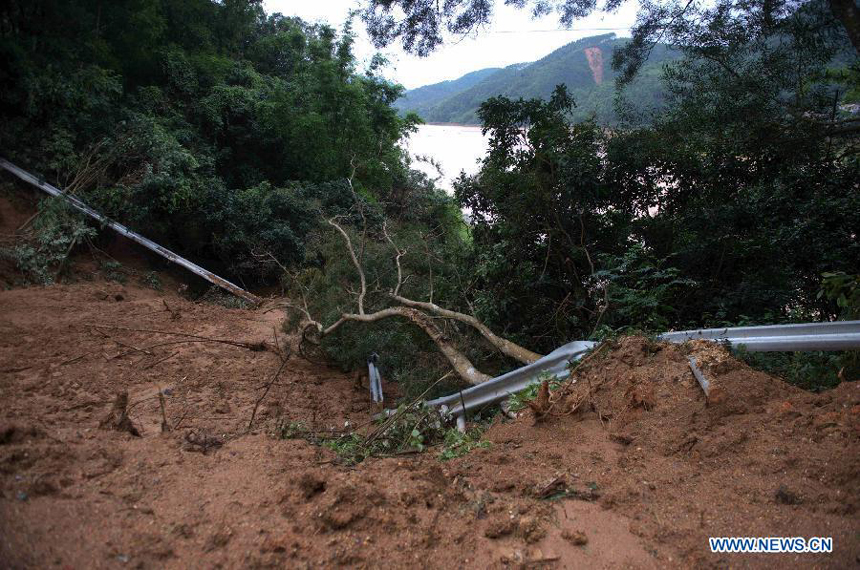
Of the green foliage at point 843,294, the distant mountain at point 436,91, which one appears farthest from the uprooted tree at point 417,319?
the distant mountain at point 436,91

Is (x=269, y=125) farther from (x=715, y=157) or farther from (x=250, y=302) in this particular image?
(x=715, y=157)

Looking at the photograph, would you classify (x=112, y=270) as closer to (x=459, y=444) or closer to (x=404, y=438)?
(x=404, y=438)

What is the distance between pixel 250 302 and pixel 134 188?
388 centimetres

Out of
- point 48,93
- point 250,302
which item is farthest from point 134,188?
point 250,302

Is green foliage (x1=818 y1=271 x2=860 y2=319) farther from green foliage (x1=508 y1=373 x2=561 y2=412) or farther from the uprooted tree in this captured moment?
the uprooted tree

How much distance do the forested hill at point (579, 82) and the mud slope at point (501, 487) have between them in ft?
19.3

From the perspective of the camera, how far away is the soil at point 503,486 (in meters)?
2.16

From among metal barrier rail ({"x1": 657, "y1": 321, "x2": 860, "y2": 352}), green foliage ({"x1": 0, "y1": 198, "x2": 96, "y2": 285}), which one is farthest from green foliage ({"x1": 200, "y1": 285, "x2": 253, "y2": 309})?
metal barrier rail ({"x1": 657, "y1": 321, "x2": 860, "y2": 352})

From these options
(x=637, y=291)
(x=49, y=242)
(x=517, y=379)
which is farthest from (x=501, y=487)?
(x=49, y=242)

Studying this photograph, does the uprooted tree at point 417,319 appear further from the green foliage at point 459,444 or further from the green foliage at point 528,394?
the green foliage at point 459,444

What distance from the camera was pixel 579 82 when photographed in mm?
14602

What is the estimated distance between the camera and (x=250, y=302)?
11.8 meters

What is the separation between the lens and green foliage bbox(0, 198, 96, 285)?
998cm

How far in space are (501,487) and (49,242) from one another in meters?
11.5
